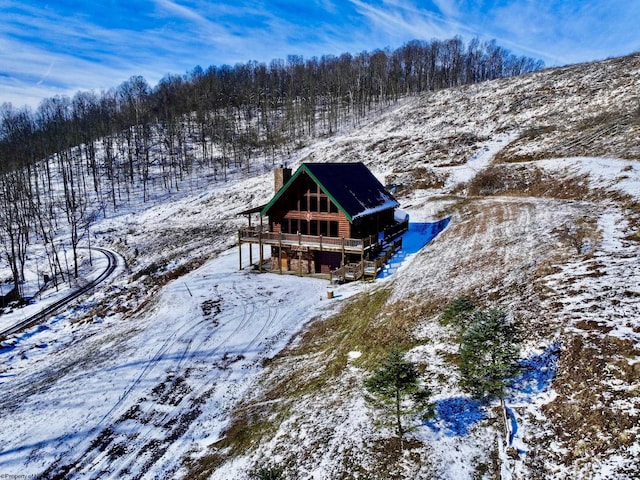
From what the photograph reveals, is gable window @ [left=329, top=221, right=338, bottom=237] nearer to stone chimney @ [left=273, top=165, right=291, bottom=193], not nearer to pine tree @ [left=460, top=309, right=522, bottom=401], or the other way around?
stone chimney @ [left=273, top=165, right=291, bottom=193]

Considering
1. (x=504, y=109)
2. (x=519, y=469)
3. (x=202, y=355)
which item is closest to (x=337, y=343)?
(x=202, y=355)

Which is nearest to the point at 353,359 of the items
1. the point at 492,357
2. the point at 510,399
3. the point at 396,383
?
the point at 396,383

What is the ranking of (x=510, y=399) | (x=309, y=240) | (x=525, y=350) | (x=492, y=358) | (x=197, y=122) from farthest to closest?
(x=197, y=122)
(x=309, y=240)
(x=525, y=350)
(x=510, y=399)
(x=492, y=358)

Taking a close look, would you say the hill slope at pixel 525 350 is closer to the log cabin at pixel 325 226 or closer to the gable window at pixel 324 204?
the log cabin at pixel 325 226

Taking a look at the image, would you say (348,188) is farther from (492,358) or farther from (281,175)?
(492,358)

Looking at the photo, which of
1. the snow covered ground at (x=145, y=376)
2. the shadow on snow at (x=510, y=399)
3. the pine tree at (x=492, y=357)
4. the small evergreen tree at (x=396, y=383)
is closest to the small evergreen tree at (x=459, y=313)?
the shadow on snow at (x=510, y=399)

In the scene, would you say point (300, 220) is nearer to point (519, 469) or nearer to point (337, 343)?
point (337, 343)
